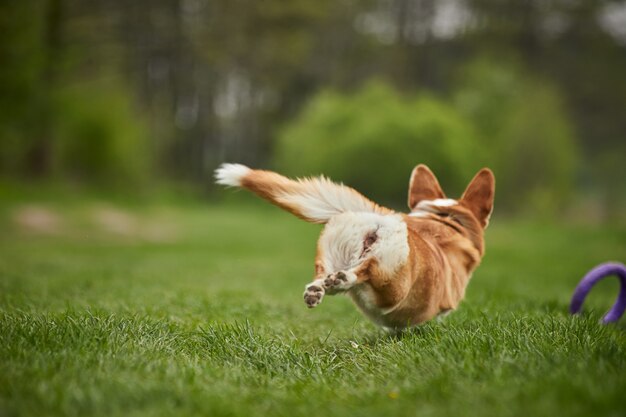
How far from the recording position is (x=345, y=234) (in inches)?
123

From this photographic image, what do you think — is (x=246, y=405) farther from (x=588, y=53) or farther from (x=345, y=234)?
(x=588, y=53)

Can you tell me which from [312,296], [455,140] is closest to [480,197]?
[312,296]

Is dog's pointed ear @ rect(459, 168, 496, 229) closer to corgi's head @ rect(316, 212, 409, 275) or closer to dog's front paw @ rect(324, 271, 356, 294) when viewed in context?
corgi's head @ rect(316, 212, 409, 275)

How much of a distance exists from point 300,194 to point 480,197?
1.55m

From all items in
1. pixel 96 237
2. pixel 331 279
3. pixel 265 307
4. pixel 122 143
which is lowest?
pixel 96 237

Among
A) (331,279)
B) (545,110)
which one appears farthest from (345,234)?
(545,110)

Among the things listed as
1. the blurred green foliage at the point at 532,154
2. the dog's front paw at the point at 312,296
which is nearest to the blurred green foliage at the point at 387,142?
the blurred green foliage at the point at 532,154

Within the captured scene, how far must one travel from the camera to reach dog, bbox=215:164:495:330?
305 cm

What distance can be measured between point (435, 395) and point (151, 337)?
1.65 m

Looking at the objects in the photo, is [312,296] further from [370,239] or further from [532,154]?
[532,154]

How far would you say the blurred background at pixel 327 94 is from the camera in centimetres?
2142

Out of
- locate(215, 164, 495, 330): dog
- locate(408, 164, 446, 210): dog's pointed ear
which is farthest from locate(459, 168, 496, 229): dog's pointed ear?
locate(215, 164, 495, 330): dog

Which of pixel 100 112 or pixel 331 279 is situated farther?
pixel 100 112

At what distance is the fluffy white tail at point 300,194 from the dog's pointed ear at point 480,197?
1.07m
